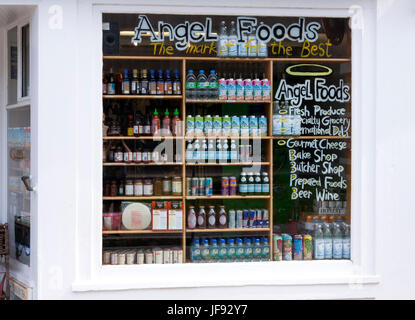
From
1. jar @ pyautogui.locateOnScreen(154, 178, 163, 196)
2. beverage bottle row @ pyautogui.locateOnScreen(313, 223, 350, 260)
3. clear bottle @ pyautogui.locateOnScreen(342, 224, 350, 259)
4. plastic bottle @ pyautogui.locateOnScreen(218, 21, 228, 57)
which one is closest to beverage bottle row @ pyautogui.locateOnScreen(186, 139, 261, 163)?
jar @ pyautogui.locateOnScreen(154, 178, 163, 196)

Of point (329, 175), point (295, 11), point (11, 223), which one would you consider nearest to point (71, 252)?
point (11, 223)

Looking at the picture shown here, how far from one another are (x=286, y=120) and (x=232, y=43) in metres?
0.86

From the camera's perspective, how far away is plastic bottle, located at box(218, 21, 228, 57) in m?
4.60

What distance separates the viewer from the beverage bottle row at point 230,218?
479 centimetres

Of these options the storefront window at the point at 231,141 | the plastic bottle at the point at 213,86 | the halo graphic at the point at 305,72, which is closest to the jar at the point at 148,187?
the storefront window at the point at 231,141

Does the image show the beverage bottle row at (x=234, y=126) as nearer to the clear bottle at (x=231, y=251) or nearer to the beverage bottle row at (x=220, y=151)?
the beverage bottle row at (x=220, y=151)

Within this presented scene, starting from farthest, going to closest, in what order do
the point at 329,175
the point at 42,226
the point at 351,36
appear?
the point at 329,175, the point at 351,36, the point at 42,226

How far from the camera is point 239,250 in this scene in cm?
473

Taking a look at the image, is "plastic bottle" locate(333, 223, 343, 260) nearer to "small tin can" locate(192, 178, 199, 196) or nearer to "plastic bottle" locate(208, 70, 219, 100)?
"small tin can" locate(192, 178, 199, 196)

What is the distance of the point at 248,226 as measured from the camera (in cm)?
482

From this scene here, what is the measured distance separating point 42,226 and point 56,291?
1.79 ft

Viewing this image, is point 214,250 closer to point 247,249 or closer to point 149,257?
point 247,249

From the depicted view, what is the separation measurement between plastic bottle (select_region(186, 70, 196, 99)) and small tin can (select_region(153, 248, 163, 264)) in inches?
55.9

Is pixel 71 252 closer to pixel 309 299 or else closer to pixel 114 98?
pixel 114 98
